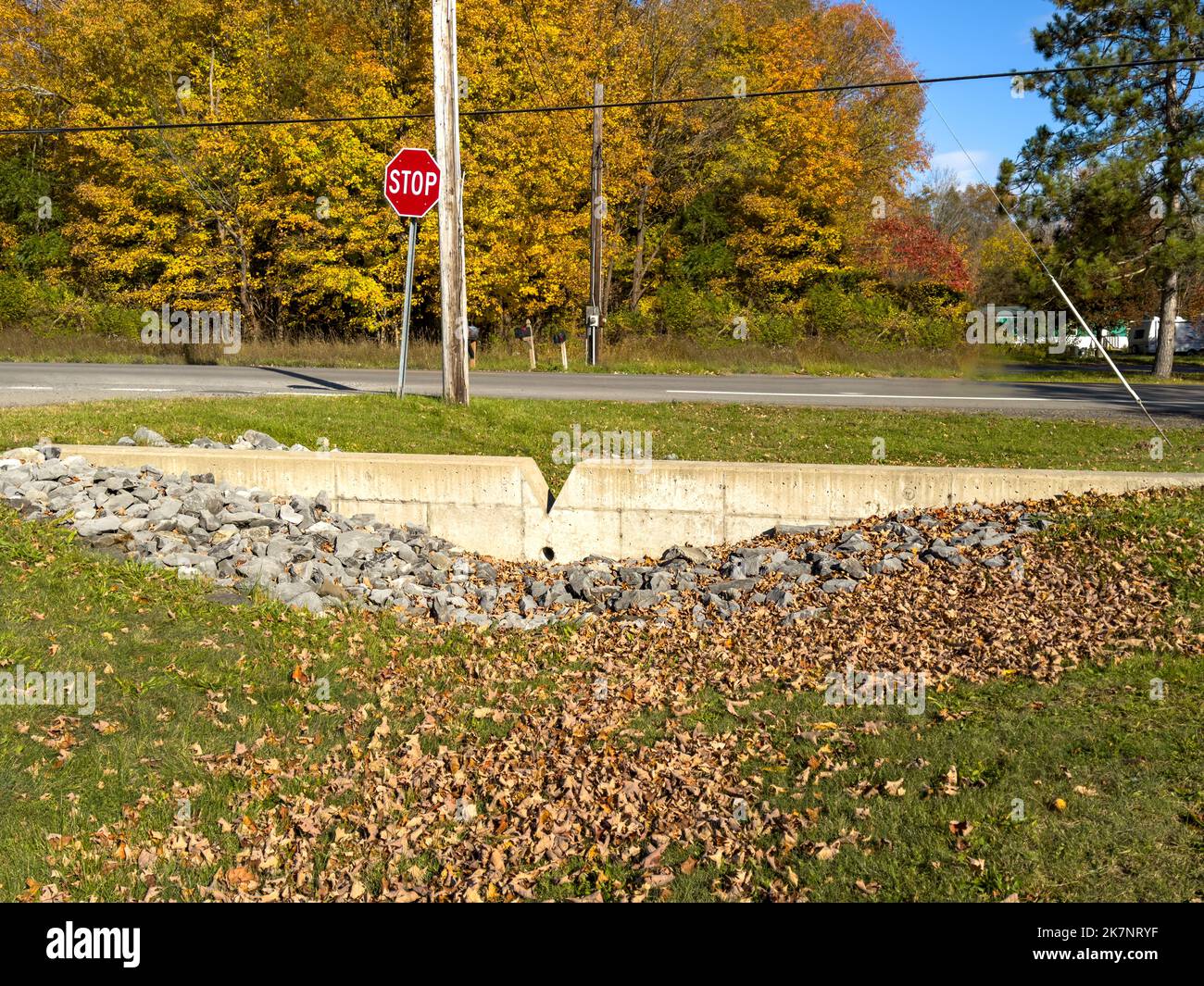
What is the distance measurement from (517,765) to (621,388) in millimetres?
12714

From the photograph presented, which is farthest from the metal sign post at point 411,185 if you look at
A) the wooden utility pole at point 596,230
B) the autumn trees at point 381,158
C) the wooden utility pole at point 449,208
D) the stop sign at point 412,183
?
the autumn trees at point 381,158

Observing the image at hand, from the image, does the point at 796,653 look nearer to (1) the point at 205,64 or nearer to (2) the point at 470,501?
(2) the point at 470,501

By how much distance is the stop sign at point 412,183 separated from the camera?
47.3 ft

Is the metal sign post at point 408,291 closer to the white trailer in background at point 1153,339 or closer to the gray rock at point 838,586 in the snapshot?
the gray rock at point 838,586

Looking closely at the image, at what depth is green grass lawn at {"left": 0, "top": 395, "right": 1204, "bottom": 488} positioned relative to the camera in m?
12.5

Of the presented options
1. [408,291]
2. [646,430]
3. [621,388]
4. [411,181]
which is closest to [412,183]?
[411,181]

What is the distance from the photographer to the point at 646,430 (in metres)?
14.0

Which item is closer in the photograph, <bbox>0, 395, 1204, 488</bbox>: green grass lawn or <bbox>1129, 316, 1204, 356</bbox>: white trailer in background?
<bbox>0, 395, 1204, 488</bbox>: green grass lawn

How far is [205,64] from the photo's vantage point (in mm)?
29938

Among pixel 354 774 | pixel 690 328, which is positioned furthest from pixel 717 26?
pixel 354 774

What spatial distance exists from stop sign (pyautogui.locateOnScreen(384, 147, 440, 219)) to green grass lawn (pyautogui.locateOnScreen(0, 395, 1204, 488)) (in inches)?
109

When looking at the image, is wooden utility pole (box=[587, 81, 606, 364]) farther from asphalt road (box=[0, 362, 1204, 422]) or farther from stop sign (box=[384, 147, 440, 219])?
stop sign (box=[384, 147, 440, 219])

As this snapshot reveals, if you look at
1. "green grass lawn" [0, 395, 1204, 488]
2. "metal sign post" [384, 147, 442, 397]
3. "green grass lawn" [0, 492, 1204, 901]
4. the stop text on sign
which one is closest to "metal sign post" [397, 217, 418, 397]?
"metal sign post" [384, 147, 442, 397]

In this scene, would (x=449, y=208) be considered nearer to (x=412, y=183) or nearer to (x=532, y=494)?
(x=412, y=183)
